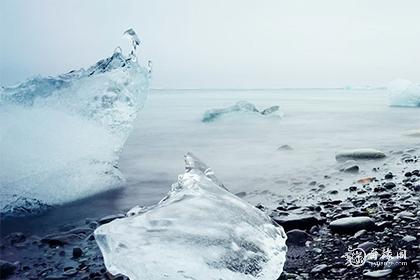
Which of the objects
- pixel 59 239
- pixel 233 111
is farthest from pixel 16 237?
pixel 233 111

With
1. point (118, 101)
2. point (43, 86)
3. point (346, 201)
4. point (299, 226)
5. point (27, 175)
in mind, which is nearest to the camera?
point (299, 226)

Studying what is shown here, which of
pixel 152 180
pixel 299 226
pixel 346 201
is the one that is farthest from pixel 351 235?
pixel 152 180

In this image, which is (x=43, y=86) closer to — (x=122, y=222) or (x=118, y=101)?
(x=118, y=101)

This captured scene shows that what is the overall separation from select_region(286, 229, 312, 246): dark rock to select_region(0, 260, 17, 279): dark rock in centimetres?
172

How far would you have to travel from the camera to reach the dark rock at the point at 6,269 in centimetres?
224

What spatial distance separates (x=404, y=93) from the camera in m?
13.8

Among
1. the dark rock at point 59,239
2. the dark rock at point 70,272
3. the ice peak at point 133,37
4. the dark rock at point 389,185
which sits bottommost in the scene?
the dark rock at point 59,239

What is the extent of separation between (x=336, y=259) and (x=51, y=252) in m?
1.84

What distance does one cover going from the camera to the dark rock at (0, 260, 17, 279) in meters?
2.24

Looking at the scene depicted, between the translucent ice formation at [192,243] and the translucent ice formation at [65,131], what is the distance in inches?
73.2

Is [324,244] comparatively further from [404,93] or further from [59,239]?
[404,93]

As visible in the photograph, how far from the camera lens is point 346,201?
3225mm

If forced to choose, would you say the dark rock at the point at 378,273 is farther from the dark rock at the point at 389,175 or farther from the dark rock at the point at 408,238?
the dark rock at the point at 389,175

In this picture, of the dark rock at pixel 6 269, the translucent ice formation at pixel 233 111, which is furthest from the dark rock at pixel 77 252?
the translucent ice formation at pixel 233 111
